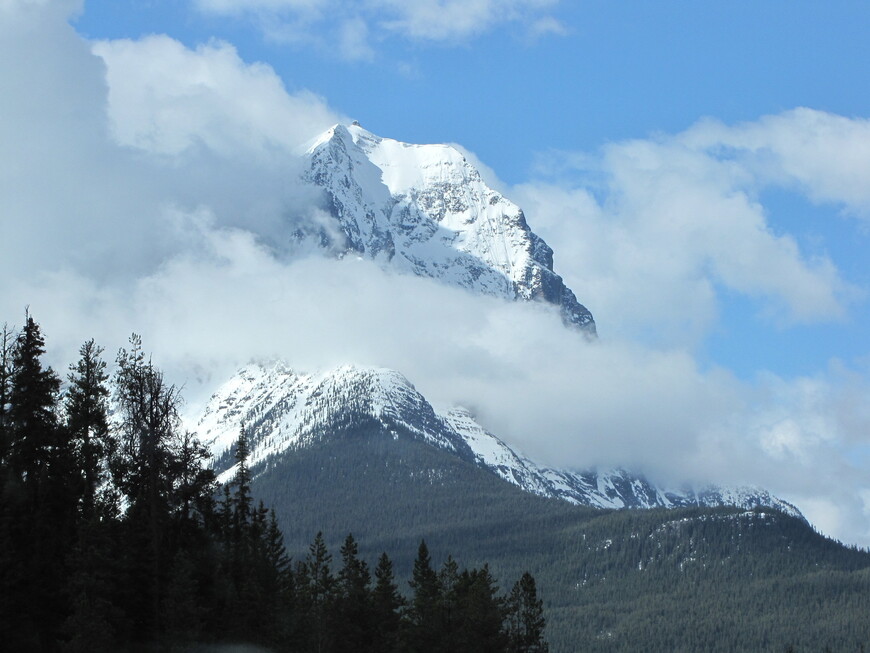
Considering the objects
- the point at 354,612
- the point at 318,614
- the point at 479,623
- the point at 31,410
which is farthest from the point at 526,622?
the point at 31,410

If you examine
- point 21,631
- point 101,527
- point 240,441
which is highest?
point 240,441

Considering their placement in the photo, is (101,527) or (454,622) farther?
(454,622)

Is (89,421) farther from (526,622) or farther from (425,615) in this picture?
(526,622)

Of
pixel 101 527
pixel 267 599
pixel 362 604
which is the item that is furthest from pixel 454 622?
pixel 101 527

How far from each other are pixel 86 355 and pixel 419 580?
106 ft

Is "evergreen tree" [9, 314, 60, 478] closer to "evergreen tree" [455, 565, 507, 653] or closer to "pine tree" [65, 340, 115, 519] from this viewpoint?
"pine tree" [65, 340, 115, 519]

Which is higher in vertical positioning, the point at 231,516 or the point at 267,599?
Result: the point at 231,516

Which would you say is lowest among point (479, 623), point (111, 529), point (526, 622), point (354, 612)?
point (479, 623)

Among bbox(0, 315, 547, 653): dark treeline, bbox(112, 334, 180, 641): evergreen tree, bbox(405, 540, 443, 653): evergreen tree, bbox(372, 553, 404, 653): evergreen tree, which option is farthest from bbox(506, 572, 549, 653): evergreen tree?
bbox(112, 334, 180, 641): evergreen tree

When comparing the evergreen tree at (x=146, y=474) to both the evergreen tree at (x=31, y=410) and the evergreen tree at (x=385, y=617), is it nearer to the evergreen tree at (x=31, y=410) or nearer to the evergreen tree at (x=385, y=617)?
the evergreen tree at (x=31, y=410)

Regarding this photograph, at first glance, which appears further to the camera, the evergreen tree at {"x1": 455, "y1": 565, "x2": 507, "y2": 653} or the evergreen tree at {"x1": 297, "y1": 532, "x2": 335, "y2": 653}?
the evergreen tree at {"x1": 455, "y1": 565, "x2": 507, "y2": 653}

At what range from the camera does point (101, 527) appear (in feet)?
220

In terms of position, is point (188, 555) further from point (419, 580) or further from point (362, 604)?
point (419, 580)

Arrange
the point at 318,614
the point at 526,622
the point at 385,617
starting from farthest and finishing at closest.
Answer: the point at 526,622 → the point at 385,617 → the point at 318,614
